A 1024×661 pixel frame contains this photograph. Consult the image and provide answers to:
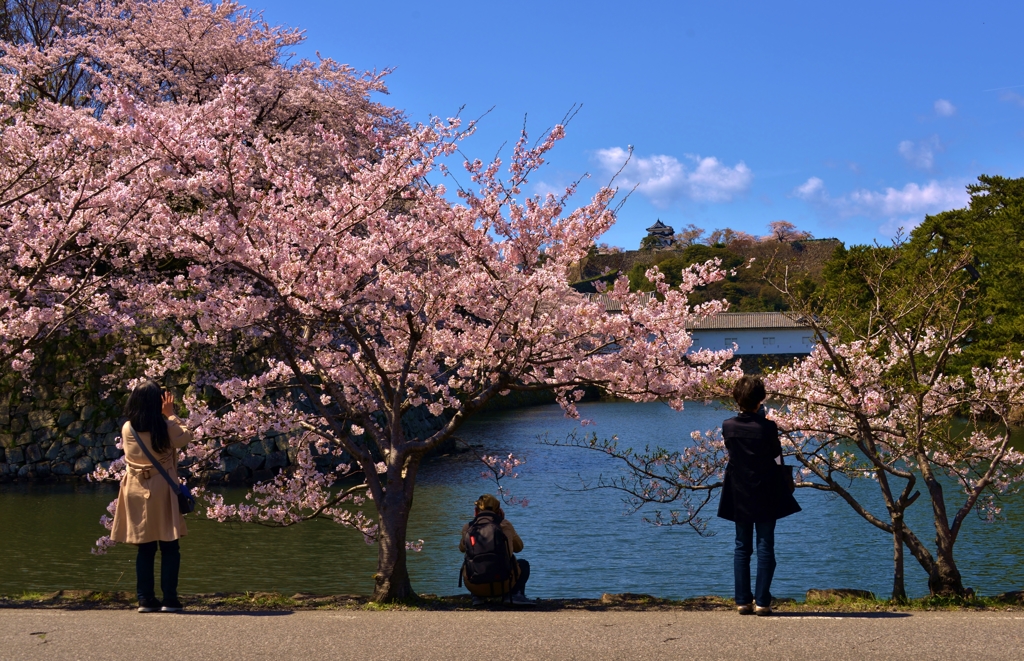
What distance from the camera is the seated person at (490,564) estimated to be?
7.23m

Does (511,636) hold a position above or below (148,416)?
below

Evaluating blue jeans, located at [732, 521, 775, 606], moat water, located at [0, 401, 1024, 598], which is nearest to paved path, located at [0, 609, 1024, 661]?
blue jeans, located at [732, 521, 775, 606]

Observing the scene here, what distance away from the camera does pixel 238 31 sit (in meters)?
22.8

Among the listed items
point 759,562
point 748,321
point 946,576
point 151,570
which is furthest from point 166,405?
point 748,321

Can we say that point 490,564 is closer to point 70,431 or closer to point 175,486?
point 175,486

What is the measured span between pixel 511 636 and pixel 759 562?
174cm

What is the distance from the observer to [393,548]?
7562 mm

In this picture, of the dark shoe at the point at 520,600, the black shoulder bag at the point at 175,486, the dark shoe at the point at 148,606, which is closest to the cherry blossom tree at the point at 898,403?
the dark shoe at the point at 520,600

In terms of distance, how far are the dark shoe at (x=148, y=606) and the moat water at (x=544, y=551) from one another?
15.4 ft

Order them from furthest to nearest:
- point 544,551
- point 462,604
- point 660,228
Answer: point 660,228 → point 544,551 → point 462,604

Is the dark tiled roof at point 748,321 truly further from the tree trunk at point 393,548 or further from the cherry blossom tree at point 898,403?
the tree trunk at point 393,548

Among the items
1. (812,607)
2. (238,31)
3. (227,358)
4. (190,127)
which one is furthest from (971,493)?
(238,31)

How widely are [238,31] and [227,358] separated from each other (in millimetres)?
8661

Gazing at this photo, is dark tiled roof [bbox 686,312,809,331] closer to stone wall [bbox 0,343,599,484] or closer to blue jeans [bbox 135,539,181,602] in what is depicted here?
stone wall [bbox 0,343,599,484]
